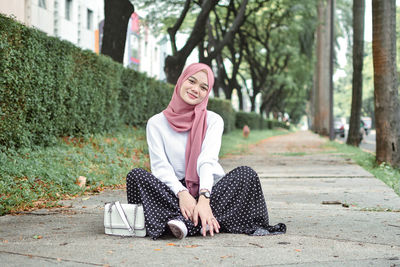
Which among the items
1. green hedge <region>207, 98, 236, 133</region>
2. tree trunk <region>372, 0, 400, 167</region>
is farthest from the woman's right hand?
green hedge <region>207, 98, 236, 133</region>

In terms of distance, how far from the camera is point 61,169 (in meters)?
7.80

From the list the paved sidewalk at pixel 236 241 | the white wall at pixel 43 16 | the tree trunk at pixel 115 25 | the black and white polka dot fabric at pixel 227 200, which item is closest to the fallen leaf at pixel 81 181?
the paved sidewalk at pixel 236 241

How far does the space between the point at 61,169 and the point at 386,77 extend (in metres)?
6.31

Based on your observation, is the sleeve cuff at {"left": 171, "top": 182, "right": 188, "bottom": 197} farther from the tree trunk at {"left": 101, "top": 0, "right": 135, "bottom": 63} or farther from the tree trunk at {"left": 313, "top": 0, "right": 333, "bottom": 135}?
the tree trunk at {"left": 313, "top": 0, "right": 333, "bottom": 135}

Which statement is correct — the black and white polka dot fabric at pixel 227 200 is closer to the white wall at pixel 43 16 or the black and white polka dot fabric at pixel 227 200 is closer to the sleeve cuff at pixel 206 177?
the sleeve cuff at pixel 206 177

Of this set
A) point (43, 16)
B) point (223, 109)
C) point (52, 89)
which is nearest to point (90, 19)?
point (43, 16)

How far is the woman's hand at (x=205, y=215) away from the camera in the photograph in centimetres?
423

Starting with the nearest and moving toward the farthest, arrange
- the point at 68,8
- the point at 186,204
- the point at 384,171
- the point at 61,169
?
the point at 186,204
the point at 61,169
the point at 384,171
the point at 68,8

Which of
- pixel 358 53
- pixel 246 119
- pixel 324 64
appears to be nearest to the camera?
pixel 358 53

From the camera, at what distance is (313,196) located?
7.26m

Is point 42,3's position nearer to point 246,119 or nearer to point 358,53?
point 358,53

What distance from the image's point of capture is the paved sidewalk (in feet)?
11.8

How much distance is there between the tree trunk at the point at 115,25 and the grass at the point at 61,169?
10.5 feet

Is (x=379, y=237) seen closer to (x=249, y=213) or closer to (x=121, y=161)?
(x=249, y=213)
